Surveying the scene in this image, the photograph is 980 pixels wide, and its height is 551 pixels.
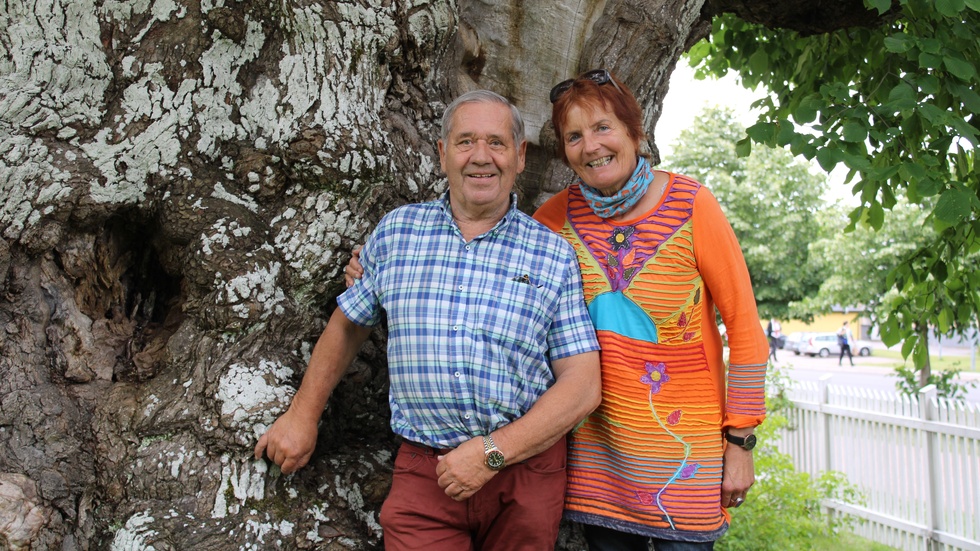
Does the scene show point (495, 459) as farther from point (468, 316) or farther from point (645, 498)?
point (645, 498)

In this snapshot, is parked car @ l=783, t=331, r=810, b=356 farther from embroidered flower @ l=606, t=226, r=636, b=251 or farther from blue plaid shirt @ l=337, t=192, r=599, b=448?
blue plaid shirt @ l=337, t=192, r=599, b=448

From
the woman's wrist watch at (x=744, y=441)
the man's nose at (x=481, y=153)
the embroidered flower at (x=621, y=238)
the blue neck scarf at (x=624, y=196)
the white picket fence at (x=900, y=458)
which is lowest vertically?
the white picket fence at (x=900, y=458)

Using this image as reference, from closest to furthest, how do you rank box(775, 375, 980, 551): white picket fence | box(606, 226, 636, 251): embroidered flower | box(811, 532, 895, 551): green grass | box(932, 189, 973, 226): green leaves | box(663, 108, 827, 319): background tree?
1. box(606, 226, 636, 251): embroidered flower
2. box(932, 189, 973, 226): green leaves
3. box(775, 375, 980, 551): white picket fence
4. box(811, 532, 895, 551): green grass
5. box(663, 108, 827, 319): background tree

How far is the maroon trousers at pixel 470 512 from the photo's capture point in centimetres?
229

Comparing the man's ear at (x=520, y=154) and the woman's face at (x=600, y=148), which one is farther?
the man's ear at (x=520, y=154)

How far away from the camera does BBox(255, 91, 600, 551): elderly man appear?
7.41 feet

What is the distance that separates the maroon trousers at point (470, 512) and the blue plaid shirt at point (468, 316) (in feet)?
0.47

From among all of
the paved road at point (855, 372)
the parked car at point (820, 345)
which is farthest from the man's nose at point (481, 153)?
the parked car at point (820, 345)

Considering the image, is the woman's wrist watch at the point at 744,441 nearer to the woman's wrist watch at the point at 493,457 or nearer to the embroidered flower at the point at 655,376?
the embroidered flower at the point at 655,376

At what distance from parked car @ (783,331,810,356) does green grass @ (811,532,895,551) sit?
30.4m

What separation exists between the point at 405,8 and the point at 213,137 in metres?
0.88

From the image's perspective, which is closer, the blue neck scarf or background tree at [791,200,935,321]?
the blue neck scarf

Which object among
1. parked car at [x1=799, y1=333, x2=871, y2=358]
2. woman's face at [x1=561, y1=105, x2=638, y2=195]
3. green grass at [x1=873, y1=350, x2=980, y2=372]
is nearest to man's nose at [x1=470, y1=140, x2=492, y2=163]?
woman's face at [x1=561, y1=105, x2=638, y2=195]

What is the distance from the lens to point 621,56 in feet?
11.2
